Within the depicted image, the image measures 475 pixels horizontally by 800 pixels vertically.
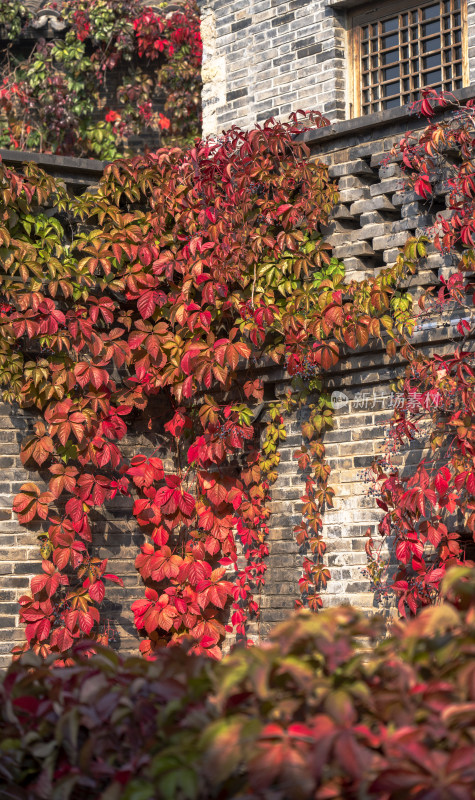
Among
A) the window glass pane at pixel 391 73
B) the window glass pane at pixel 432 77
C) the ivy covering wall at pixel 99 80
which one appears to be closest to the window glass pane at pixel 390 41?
the window glass pane at pixel 391 73

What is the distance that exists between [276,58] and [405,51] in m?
1.16

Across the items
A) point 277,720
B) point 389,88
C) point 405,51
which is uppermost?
point 405,51

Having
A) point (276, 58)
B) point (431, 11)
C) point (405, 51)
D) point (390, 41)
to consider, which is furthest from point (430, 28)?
point (276, 58)

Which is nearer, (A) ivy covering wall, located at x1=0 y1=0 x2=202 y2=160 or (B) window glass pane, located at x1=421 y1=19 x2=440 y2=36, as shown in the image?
(B) window glass pane, located at x1=421 y1=19 x2=440 y2=36

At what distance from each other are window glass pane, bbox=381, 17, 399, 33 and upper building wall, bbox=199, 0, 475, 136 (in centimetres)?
8

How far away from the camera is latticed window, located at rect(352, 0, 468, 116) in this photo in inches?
305

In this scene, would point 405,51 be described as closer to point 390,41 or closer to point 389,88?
point 390,41

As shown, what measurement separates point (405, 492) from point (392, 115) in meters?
2.18

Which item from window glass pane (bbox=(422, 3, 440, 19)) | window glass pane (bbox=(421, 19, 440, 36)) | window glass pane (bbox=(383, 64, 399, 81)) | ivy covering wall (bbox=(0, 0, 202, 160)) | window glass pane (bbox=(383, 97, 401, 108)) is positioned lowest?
window glass pane (bbox=(383, 97, 401, 108))

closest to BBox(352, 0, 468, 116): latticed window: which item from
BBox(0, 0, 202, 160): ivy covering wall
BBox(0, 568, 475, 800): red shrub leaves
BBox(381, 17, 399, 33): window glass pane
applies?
BBox(381, 17, 399, 33): window glass pane

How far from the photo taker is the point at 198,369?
6312 millimetres

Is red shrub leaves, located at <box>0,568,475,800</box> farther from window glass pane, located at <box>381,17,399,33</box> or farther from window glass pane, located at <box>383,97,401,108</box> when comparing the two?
window glass pane, located at <box>381,17,399,33</box>

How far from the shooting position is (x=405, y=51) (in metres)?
8.08

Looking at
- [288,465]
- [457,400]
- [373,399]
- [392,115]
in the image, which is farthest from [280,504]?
[392,115]
